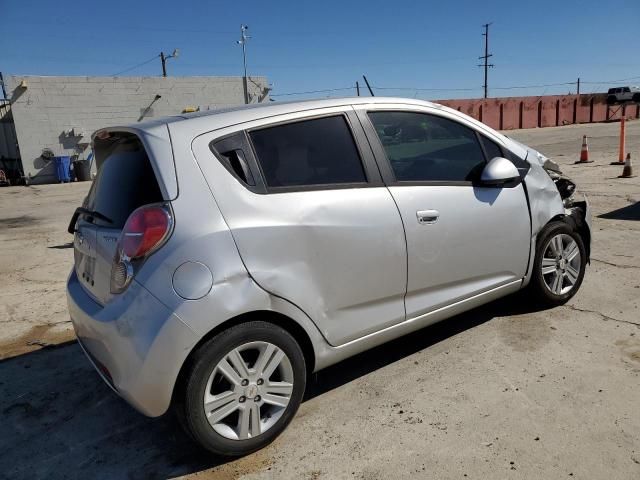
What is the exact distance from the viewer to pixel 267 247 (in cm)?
248

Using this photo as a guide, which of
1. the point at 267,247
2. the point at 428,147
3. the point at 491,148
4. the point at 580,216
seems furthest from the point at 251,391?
the point at 580,216

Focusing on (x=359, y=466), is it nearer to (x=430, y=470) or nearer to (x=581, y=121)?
(x=430, y=470)

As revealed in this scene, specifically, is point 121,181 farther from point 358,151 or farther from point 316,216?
point 358,151

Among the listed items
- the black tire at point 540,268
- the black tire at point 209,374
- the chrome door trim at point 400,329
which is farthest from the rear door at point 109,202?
the black tire at point 540,268

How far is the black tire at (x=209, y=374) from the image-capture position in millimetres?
2324

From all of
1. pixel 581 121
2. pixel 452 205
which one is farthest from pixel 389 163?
pixel 581 121

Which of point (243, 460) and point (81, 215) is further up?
point (81, 215)

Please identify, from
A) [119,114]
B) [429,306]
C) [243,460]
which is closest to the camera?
[243,460]

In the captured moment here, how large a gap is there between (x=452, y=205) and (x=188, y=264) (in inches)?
67.3

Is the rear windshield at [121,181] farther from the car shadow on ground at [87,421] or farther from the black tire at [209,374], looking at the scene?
the car shadow on ground at [87,421]

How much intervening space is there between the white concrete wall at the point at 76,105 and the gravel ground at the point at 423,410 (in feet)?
62.0

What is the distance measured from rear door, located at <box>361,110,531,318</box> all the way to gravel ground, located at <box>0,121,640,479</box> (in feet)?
1.56

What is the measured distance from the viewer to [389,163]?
302 centimetres

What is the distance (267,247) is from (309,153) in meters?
0.63
